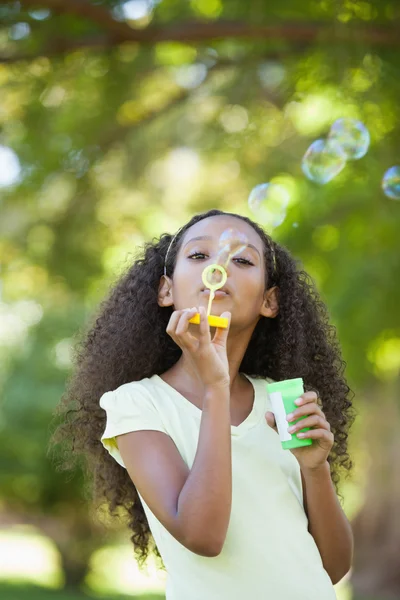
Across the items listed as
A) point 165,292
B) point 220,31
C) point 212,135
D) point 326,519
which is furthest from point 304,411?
point 212,135

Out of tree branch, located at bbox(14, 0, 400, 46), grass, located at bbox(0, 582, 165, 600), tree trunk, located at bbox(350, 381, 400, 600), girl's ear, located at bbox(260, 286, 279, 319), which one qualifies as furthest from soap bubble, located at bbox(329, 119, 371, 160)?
grass, located at bbox(0, 582, 165, 600)

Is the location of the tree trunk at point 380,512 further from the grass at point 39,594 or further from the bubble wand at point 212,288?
the bubble wand at point 212,288

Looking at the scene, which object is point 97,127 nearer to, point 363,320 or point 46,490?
point 363,320

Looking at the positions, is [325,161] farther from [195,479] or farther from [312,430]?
[195,479]

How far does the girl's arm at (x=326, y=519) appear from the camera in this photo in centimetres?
181

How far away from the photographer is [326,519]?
6.04 feet

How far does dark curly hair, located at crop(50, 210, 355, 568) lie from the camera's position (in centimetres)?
205

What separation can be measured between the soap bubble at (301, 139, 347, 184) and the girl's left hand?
1.88m

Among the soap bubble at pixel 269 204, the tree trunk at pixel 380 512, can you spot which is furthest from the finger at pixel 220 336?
the tree trunk at pixel 380 512

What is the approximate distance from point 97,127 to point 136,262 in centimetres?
359

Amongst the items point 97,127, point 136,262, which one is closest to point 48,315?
point 97,127

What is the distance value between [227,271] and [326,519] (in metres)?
0.60

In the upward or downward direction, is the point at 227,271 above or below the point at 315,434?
above

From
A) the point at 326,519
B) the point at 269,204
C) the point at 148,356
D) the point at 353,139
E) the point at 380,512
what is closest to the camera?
the point at 326,519
